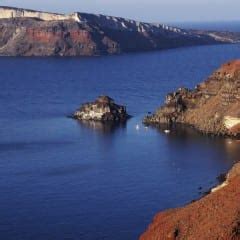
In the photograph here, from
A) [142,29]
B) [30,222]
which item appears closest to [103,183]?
[30,222]

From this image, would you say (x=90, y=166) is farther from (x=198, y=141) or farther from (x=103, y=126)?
(x=103, y=126)

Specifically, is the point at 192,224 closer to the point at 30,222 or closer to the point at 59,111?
the point at 30,222

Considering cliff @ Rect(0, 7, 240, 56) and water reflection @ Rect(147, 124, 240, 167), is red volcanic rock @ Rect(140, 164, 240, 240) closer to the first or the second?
water reflection @ Rect(147, 124, 240, 167)

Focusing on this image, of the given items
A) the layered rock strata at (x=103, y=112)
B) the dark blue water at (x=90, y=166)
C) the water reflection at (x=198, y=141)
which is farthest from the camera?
the layered rock strata at (x=103, y=112)

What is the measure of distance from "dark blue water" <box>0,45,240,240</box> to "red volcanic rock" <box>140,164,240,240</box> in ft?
15.7

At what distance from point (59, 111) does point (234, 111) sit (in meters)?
17.7

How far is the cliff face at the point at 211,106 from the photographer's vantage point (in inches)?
2143

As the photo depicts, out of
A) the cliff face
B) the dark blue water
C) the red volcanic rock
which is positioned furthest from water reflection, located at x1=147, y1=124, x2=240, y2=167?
the red volcanic rock

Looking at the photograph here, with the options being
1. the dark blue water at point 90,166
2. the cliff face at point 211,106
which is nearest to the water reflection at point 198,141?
the dark blue water at point 90,166

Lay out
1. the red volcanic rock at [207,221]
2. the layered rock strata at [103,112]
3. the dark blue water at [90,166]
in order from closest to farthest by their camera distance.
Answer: the red volcanic rock at [207,221]
the dark blue water at [90,166]
the layered rock strata at [103,112]

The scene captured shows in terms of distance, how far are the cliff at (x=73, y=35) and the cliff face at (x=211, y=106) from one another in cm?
7923

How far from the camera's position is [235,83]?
188 ft

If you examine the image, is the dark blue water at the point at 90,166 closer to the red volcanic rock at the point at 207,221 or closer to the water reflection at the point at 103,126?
the water reflection at the point at 103,126

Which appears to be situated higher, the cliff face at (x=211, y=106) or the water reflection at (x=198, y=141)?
the cliff face at (x=211, y=106)
